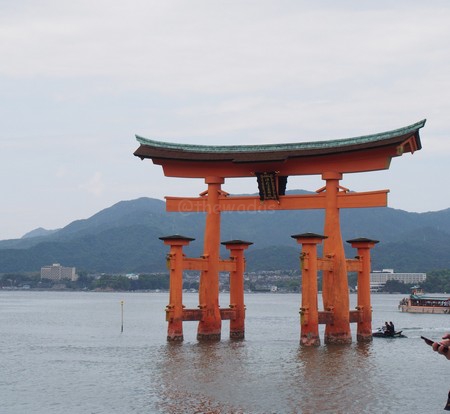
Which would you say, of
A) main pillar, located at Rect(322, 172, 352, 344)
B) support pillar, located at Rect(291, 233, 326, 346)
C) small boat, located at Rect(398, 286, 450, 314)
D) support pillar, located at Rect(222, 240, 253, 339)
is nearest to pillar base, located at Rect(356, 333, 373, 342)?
main pillar, located at Rect(322, 172, 352, 344)

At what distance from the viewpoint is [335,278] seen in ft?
123

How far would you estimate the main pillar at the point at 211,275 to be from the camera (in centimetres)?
3931

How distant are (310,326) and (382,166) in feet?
25.9

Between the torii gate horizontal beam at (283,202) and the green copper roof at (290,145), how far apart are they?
7.41 feet

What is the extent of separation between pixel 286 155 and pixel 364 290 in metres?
7.58

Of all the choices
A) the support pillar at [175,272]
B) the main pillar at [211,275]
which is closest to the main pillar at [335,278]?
the main pillar at [211,275]

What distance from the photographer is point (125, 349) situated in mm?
41375

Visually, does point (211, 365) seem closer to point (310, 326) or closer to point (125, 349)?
point (310, 326)

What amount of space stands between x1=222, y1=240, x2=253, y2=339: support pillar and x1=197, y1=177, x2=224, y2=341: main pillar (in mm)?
1509

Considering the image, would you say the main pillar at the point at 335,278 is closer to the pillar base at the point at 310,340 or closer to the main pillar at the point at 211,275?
the pillar base at the point at 310,340

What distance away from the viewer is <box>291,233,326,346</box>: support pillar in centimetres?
3538

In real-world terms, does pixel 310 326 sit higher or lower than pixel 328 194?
lower

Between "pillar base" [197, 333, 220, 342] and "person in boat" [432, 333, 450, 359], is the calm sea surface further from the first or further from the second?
"person in boat" [432, 333, 450, 359]

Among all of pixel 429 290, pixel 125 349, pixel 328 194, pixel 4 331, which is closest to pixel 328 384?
pixel 328 194
